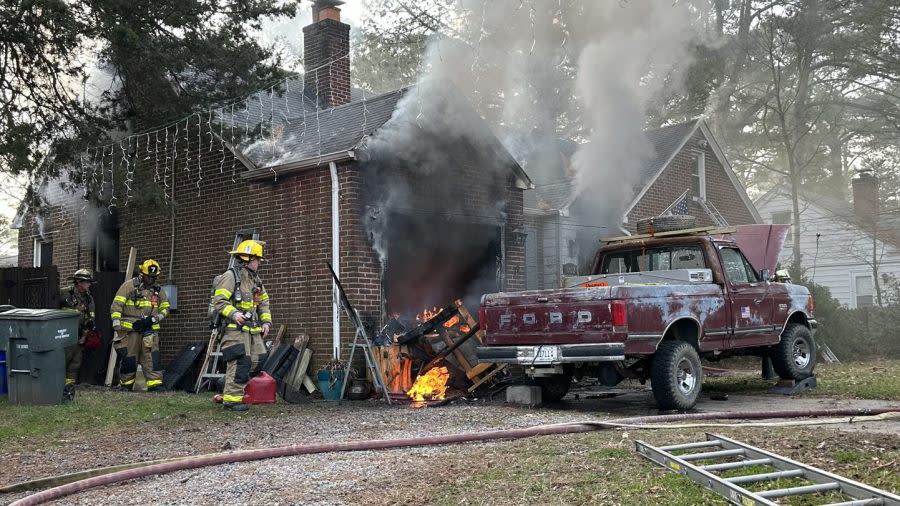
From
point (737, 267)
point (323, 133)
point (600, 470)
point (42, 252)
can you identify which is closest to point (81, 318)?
point (323, 133)

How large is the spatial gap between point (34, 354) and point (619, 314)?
6.76 m

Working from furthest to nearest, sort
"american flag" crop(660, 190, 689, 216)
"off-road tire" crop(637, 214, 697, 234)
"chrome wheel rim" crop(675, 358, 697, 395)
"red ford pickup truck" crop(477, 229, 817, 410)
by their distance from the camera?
"american flag" crop(660, 190, 689, 216), "off-road tire" crop(637, 214, 697, 234), "chrome wheel rim" crop(675, 358, 697, 395), "red ford pickup truck" crop(477, 229, 817, 410)

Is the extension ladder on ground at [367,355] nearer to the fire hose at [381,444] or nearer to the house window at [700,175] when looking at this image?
the fire hose at [381,444]

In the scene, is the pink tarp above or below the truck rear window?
above

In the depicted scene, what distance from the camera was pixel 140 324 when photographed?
1228 centimetres

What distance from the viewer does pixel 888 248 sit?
29.0 m

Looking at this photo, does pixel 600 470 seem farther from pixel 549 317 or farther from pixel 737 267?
pixel 737 267

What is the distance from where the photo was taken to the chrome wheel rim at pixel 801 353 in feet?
36.1

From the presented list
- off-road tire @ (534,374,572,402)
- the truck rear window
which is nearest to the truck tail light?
off-road tire @ (534,374,572,402)

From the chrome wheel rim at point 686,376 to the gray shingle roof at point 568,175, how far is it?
818 centimetres

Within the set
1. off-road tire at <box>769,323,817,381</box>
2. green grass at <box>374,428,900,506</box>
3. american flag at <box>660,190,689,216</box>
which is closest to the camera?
green grass at <box>374,428,900,506</box>

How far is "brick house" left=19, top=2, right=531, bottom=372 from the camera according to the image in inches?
473

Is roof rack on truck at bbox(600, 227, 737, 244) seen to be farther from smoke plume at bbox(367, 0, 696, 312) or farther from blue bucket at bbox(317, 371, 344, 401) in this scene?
blue bucket at bbox(317, 371, 344, 401)

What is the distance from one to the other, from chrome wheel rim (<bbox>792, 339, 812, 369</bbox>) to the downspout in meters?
5.93
